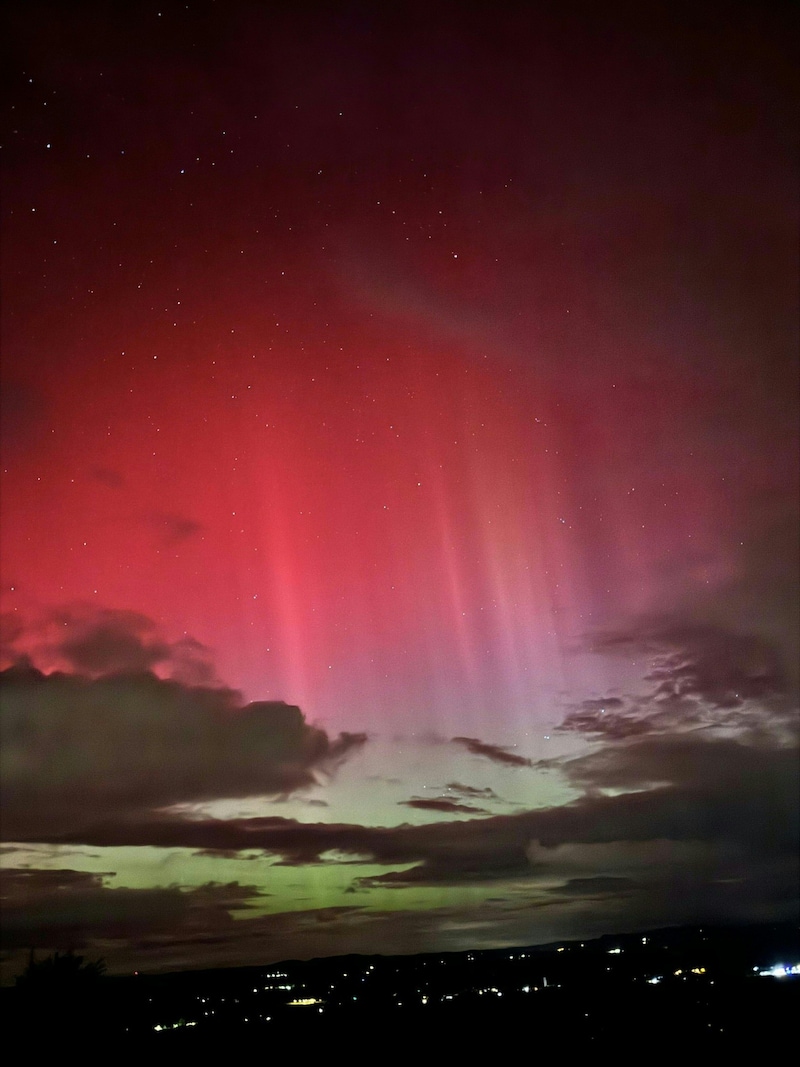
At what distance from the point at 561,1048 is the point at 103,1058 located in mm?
32497

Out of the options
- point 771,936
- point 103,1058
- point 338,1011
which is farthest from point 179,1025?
point 771,936

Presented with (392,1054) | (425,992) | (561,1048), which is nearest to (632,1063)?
(561,1048)

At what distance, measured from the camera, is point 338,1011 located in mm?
118875

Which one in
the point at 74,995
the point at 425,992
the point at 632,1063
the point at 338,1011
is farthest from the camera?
the point at 425,992

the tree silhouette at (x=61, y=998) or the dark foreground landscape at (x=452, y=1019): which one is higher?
the tree silhouette at (x=61, y=998)

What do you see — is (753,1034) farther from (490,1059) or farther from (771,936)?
(771,936)

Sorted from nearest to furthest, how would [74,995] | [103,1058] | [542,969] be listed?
→ [103,1058] < [74,995] < [542,969]

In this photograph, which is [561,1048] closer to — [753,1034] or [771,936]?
[753,1034]

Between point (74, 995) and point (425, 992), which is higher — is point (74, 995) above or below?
above

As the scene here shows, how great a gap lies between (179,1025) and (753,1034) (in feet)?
264

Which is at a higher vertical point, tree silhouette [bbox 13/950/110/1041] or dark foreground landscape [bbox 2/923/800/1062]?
tree silhouette [bbox 13/950/110/1041]

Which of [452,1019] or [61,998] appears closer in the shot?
[61,998]

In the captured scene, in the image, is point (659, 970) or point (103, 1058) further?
point (659, 970)

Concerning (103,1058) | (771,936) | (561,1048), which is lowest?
(771,936)
